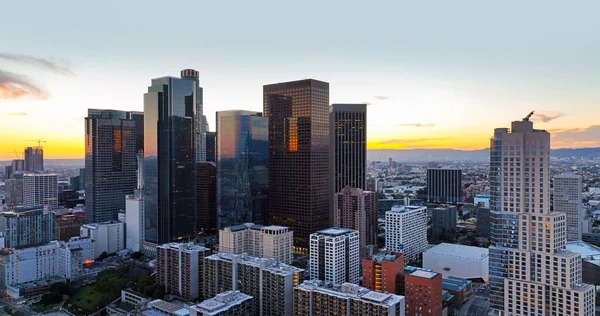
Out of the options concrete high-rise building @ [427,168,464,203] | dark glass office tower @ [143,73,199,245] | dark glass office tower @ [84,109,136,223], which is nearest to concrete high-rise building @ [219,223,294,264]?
dark glass office tower @ [143,73,199,245]

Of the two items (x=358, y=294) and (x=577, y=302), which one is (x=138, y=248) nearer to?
(x=358, y=294)

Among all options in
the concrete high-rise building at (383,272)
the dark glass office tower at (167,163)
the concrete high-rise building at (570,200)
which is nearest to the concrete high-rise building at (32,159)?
the dark glass office tower at (167,163)

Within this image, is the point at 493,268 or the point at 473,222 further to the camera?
the point at 473,222

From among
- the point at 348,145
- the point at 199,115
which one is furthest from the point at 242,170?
the point at 348,145

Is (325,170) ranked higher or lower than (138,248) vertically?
higher

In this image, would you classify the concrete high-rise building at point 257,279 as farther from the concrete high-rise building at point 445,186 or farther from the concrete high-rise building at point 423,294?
the concrete high-rise building at point 445,186

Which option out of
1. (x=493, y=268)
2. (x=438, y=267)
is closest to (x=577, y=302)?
(x=493, y=268)
